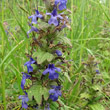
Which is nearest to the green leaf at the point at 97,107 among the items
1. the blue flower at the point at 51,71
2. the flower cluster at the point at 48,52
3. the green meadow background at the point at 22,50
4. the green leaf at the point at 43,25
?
the green meadow background at the point at 22,50

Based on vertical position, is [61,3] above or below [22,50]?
above

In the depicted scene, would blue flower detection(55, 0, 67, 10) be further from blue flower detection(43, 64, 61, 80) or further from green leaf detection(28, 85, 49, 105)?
green leaf detection(28, 85, 49, 105)

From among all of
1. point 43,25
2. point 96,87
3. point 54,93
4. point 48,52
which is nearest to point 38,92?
point 54,93

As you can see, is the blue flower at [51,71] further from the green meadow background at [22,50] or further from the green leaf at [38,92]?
the green meadow background at [22,50]

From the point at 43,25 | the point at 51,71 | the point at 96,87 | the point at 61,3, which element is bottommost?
the point at 96,87

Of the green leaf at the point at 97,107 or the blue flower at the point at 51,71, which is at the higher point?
the blue flower at the point at 51,71

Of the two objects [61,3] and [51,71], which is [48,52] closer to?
[51,71]

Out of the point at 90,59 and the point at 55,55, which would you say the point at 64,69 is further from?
the point at 90,59

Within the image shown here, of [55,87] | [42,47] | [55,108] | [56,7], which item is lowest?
[55,108]

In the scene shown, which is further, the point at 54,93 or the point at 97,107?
the point at 97,107

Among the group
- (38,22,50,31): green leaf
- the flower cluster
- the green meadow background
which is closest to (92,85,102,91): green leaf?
the green meadow background

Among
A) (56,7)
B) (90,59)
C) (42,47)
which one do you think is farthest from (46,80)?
(90,59)
